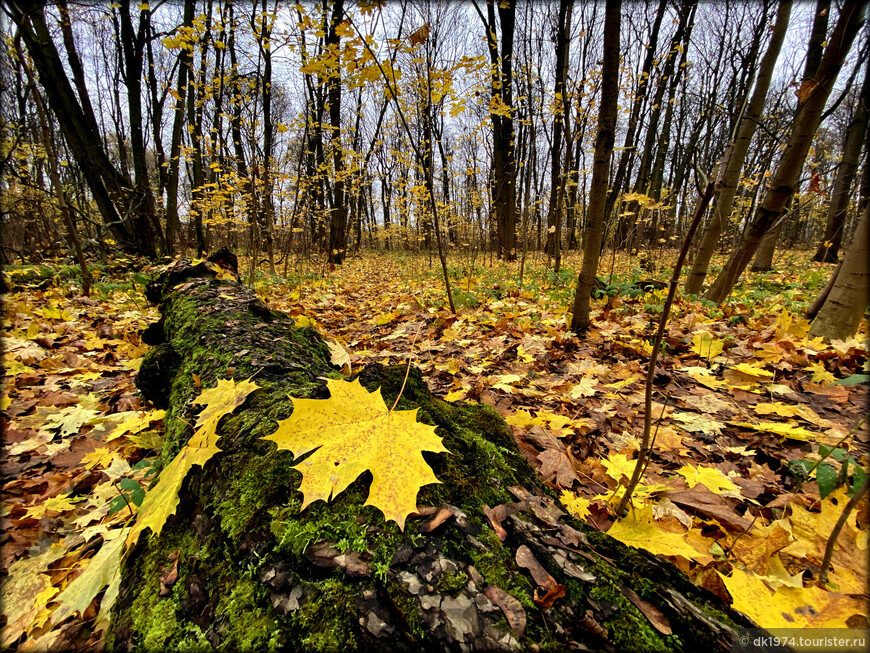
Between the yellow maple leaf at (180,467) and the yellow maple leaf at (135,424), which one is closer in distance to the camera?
the yellow maple leaf at (180,467)

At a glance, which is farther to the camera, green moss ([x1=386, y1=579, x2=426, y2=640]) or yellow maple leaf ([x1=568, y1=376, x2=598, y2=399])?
yellow maple leaf ([x1=568, y1=376, x2=598, y2=399])

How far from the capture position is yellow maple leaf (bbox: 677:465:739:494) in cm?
125

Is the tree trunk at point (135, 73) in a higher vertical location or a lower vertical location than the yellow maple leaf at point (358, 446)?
higher

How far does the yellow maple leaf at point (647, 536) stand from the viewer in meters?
0.93

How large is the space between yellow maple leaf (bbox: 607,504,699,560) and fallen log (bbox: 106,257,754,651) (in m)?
0.18

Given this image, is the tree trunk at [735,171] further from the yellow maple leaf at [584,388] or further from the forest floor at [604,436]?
the yellow maple leaf at [584,388]

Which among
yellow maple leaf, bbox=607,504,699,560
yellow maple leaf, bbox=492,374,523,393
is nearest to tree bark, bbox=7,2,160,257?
yellow maple leaf, bbox=492,374,523,393

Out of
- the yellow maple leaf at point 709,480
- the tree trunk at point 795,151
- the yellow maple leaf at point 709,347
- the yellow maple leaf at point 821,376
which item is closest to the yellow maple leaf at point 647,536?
the yellow maple leaf at point 709,480

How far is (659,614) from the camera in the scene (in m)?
0.64

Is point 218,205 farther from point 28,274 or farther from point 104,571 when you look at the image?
point 104,571

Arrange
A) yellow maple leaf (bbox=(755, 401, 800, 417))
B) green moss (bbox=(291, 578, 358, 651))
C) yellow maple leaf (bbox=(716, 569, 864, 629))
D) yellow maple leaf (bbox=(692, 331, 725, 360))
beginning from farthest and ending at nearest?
yellow maple leaf (bbox=(692, 331, 725, 360)), yellow maple leaf (bbox=(755, 401, 800, 417)), yellow maple leaf (bbox=(716, 569, 864, 629)), green moss (bbox=(291, 578, 358, 651))

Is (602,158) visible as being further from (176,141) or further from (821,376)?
(176,141)

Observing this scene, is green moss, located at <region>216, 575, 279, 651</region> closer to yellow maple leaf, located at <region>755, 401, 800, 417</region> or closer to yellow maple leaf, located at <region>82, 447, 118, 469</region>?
yellow maple leaf, located at <region>82, 447, 118, 469</region>

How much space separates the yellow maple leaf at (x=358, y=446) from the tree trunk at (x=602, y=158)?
266 centimetres
